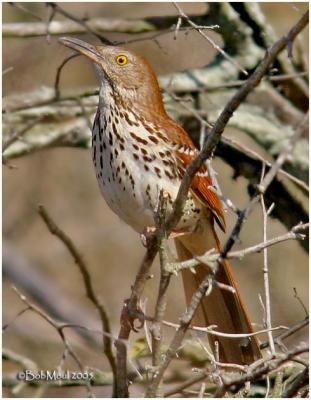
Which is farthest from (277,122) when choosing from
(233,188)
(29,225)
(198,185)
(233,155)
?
(29,225)

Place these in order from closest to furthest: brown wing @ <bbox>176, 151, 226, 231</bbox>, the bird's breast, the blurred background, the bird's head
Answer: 1. the bird's breast
2. brown wing @ <bbox>176, 151, 226, 231</bbox>
3. the bird's head
4. the blurred background

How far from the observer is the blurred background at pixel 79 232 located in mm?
6191

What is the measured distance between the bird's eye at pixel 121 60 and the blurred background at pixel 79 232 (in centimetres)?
107

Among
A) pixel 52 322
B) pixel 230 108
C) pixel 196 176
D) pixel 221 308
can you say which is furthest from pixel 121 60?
pixel 230 108

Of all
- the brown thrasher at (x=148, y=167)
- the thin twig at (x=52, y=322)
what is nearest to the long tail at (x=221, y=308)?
the brown thrasher at (x=148, y=167)

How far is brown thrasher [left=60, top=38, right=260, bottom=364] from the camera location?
405 centimetres

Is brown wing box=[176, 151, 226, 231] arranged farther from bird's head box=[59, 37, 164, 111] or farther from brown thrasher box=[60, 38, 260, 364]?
bird's head box=[59, 37, 164, 111]

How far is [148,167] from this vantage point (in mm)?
4043

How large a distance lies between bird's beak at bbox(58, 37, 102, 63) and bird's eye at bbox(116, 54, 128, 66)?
8 cm

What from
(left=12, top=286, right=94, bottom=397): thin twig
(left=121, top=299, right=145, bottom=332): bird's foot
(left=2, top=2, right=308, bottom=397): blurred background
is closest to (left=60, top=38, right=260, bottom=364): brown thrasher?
(left=121, top=299, right=145, bottom=332): bird's foot

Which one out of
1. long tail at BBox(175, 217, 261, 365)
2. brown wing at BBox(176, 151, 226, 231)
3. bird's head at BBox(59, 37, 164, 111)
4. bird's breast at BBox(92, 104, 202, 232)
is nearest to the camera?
long tail at BBox(175, 217, 261, 365)

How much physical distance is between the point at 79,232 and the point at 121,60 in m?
3.76

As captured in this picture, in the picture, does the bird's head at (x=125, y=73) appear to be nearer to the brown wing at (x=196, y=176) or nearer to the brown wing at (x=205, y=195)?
the brown wing at (x=196, y=176)

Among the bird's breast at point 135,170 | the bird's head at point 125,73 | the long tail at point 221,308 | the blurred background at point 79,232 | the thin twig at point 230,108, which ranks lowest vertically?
the thin twig at point 230,108
